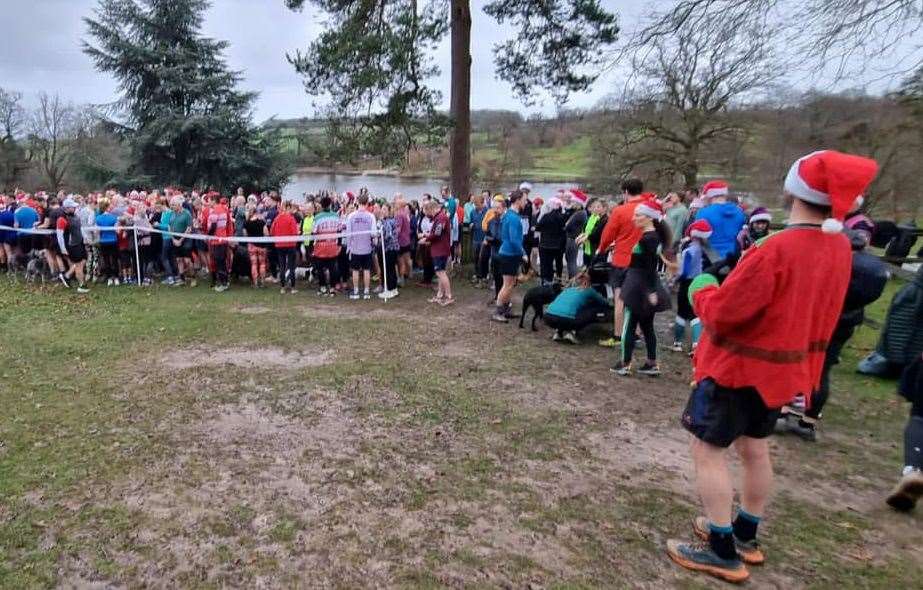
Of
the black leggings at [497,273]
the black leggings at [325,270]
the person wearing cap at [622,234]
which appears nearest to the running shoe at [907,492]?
the person wearing cap at [622,234]

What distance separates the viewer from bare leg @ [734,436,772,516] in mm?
3082

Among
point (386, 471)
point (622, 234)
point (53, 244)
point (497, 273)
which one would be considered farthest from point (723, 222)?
point (53, 244)

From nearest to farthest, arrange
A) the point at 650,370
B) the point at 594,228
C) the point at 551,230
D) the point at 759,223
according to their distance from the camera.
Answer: the point at 650,370 → the point at 759,223 → the point at 594,228 → the point at 551,230

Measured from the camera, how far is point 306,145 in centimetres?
1495

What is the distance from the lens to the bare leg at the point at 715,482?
3004mm

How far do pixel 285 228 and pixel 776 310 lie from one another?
31.4ft

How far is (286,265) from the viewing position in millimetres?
11414

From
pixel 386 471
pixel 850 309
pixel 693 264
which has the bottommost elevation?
pixel 386 471

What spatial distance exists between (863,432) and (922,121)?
29.5 ft

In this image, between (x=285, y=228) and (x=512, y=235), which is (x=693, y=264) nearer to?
(x=512, y=235)

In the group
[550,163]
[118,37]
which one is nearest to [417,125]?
[118,37]

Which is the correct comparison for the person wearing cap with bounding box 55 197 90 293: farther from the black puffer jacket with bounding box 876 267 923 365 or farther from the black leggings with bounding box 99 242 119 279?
the black puffer jacket with bounding box 876 267 923 365

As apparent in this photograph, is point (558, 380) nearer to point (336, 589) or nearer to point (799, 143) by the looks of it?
point (336, 589)

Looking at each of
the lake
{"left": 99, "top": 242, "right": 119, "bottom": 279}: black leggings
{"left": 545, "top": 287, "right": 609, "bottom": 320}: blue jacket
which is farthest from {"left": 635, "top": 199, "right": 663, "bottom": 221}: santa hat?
the lake
